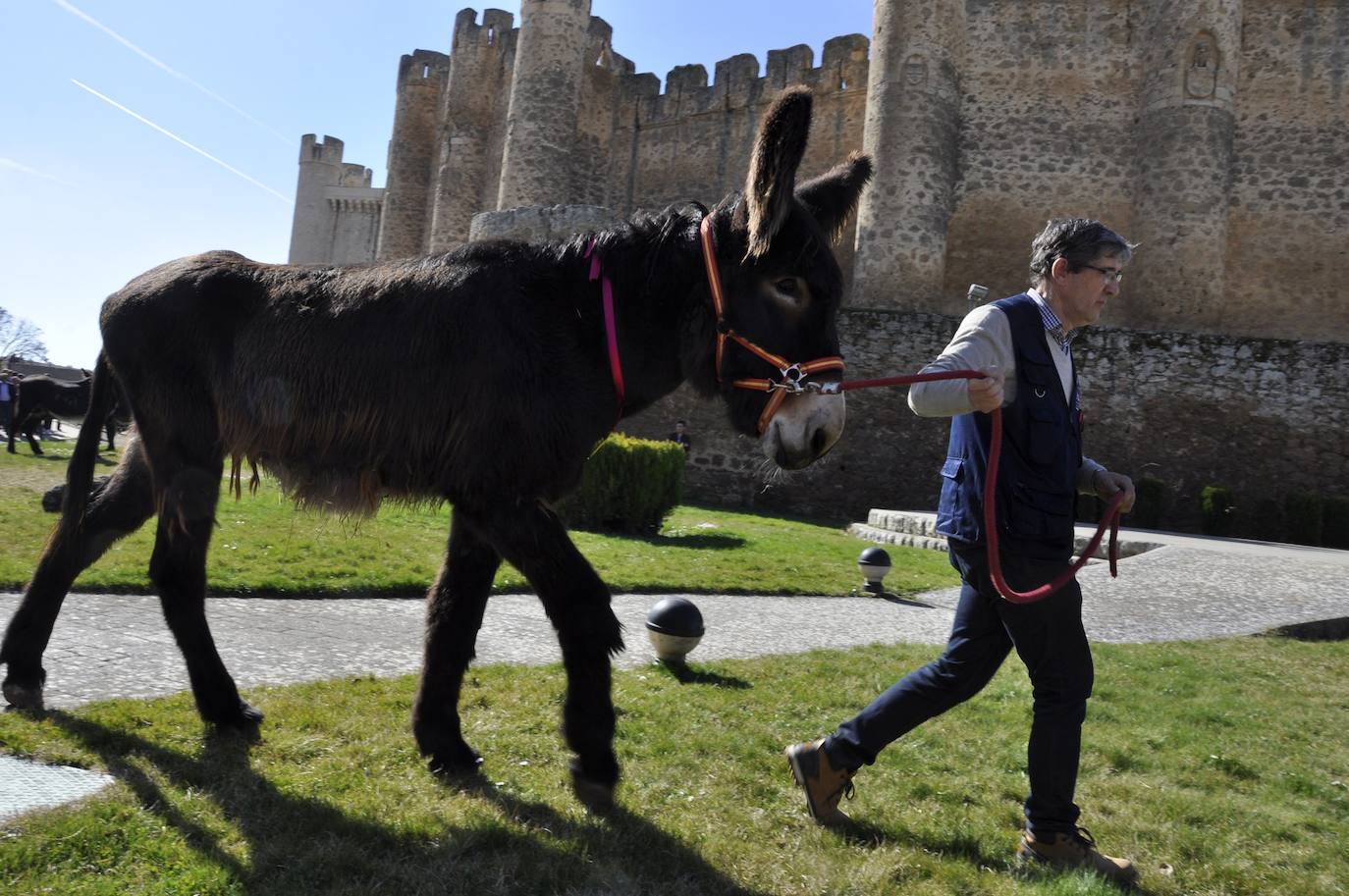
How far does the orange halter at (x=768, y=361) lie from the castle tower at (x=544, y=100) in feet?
89.0

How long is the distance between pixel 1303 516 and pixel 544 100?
23.1 m

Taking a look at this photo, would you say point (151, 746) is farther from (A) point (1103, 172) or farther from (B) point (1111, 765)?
(A) point (1103, 172)

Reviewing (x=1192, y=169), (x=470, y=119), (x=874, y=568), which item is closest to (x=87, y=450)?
(x=874, y=568)

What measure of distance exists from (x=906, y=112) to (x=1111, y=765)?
22.0m

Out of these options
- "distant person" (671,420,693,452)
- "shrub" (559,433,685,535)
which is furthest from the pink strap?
"distant person" (671,420,693,452)

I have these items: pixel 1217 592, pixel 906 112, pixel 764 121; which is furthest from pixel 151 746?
pixel 906 112

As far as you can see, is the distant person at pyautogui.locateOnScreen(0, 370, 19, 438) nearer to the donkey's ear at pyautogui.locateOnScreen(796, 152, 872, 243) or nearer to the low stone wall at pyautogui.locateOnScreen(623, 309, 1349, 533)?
the low stone wall at pyautogui.locateOnScreen(623, 309, 1349, 533)

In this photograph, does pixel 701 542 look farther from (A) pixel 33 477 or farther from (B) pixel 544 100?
(B) pixel 544 100

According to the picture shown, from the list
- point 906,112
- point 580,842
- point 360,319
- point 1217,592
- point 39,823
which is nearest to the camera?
point 39,823

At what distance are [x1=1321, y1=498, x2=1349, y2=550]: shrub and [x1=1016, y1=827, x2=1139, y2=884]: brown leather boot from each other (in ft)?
56.1

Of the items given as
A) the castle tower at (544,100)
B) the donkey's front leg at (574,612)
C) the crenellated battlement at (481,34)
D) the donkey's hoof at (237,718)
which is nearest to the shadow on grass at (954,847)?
the donkey's front leg at (574,612)

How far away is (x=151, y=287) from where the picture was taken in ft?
11.5

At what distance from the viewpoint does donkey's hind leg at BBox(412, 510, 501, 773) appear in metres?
3.33

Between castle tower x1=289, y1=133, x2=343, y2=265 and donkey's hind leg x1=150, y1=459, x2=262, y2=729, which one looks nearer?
donkey's hind leg x1=150, y1=459, x2=262, y2=729
